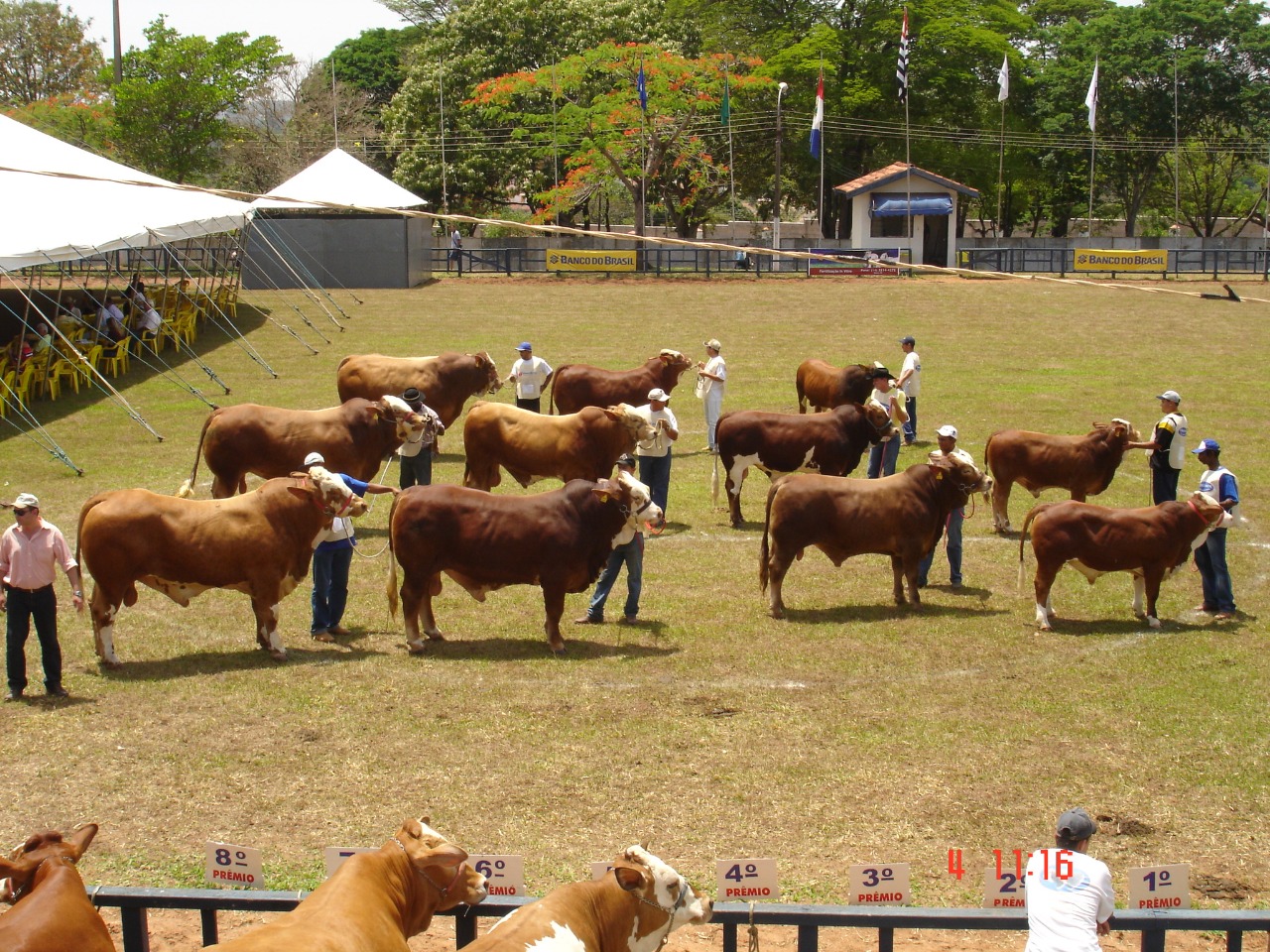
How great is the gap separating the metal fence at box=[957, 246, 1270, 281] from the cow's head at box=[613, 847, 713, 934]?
41501 millimetres

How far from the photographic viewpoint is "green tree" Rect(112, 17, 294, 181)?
50.8 metres

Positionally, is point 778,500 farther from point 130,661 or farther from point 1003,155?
point 1003,155

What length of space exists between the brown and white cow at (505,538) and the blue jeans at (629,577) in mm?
552

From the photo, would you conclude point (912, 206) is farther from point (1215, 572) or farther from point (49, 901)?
point (49, 901)

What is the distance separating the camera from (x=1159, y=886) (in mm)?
5773

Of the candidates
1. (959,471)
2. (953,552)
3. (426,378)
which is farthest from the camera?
(426,378)

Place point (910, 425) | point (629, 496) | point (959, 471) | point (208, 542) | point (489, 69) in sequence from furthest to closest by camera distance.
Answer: point (489, 69), point (910, 425), point (959, 471), point (629, 496), point (208, 542)

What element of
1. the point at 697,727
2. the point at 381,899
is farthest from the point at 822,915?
the point at 697,727

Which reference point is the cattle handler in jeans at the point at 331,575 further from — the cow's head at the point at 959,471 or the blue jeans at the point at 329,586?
the cow's head at the point at 959,471

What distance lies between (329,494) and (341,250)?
30343 mm

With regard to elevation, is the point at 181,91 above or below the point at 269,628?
above

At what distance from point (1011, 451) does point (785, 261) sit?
31.5 metres

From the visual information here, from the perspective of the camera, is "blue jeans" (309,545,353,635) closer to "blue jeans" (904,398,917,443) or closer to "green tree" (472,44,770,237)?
"blue jeans" (904,398,917,443)

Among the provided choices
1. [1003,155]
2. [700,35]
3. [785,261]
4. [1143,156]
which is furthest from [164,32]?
[1143,156]
